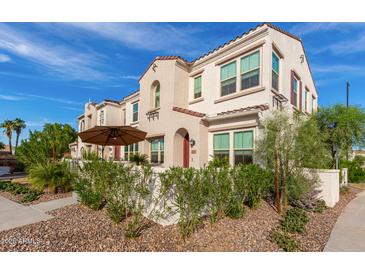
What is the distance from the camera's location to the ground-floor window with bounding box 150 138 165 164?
40.8 feet

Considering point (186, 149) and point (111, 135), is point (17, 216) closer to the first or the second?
point (111, 135)

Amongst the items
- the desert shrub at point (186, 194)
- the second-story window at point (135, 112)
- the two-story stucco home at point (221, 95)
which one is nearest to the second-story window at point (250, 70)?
the two-story stucco home at point (221, 95)

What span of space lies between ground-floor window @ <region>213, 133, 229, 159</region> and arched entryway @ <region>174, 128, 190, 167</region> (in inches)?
69.5

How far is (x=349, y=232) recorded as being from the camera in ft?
16.9

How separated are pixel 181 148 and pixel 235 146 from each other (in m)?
3.22

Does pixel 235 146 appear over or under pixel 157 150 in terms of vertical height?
over

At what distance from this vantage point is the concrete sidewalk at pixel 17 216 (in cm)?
507

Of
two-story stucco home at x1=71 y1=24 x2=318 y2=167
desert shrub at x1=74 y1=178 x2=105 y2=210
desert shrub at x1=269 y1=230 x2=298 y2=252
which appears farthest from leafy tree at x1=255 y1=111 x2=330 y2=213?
desert shrub at x1=74 y1=178 x2=105 y2=210

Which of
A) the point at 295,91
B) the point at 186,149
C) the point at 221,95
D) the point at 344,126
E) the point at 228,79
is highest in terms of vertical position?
the point at 228,79

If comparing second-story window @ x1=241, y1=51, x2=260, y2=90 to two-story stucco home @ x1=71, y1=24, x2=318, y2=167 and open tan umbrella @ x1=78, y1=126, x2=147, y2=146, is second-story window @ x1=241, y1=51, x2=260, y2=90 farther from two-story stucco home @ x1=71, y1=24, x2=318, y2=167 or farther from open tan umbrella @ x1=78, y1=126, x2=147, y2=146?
open tan umbrella @ x1=78, y1=126, x2=147, y2=146

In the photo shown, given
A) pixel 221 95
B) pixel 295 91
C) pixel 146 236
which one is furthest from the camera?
pixel 295 91

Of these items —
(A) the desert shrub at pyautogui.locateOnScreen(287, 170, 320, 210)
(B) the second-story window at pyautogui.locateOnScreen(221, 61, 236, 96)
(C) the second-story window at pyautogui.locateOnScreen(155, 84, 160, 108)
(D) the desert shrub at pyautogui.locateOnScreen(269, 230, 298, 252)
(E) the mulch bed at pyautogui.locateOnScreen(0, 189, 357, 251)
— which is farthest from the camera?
(C) the second-story window at pyautogui.locateOnScreen(155, 84, 160, 108)

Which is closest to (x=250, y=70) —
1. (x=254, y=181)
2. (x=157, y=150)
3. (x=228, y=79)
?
(x=228, y=79)

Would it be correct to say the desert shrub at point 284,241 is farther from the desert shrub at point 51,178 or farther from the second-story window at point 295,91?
the second-story window at point 295,91
